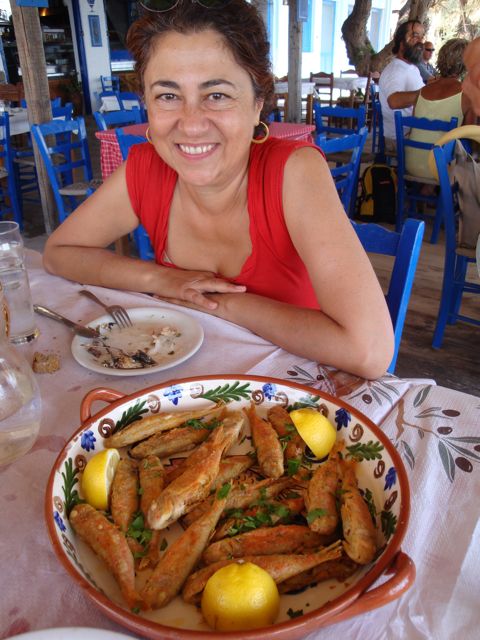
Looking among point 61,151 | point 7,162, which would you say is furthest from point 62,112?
point 61,151

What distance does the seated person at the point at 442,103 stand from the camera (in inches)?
167

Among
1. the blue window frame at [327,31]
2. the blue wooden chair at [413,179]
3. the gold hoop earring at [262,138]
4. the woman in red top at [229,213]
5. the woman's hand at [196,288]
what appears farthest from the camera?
the blue window frame at [327,31]

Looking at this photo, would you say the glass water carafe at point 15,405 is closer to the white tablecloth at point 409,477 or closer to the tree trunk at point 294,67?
the white tablecloth at point 409,477

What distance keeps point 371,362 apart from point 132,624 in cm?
65

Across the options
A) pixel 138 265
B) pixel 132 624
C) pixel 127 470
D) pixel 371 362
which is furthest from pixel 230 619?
pixel 138 265

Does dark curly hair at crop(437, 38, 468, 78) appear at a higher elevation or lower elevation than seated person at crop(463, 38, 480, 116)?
higher

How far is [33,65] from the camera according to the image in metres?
4.21

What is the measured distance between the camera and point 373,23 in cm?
1956

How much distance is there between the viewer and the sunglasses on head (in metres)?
1.17

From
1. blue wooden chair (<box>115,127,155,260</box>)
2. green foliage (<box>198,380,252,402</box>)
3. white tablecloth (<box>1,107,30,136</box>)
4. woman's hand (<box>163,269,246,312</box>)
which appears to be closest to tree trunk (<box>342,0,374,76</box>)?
white tablecloth (<box>1,107,30,136</box>)

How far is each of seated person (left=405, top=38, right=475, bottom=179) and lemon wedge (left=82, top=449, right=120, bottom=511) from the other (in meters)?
4.30

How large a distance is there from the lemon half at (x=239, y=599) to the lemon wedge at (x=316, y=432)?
0.24 meters

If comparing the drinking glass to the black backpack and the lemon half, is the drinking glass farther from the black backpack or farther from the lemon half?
the black backpack

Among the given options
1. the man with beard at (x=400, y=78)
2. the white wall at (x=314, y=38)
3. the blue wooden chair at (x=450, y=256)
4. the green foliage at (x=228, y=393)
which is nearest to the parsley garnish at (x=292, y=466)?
the green foliage at (x=228, y=393)
